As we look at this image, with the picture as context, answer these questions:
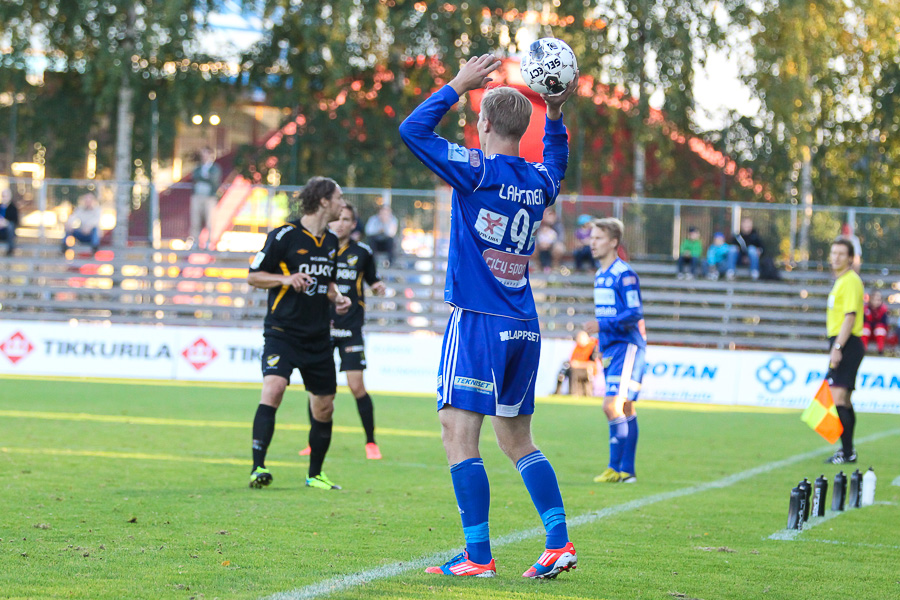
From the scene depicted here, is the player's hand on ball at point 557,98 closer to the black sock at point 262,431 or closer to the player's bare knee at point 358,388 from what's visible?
the black sock at point 262,431

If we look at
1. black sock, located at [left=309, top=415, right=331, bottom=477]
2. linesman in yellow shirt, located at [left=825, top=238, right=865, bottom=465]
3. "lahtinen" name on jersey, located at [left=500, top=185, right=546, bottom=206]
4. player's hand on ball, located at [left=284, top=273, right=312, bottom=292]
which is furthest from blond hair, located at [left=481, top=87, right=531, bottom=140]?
linesman in yellow shirt, located at [left=825, top=238, right=865, bottom=465]

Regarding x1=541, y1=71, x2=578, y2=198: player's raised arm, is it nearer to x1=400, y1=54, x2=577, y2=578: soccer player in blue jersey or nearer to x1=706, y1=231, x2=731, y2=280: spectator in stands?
x1=400, y1=54, x2=577, y2=578: soccer player in blue jersey

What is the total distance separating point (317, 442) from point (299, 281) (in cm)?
124

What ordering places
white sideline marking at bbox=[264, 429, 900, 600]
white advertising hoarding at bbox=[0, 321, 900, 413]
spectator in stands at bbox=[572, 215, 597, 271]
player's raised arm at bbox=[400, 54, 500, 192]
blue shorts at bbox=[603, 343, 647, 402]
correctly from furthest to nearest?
1. spectator in stands at bbox=[572, 215, 597, 271]
2. white advertising hoarding at bbox=[0, 321, 900, 413]
3. blue shorts at bbox=[603, 343, 647, 402]
4. player's raised arm at bbox=[400, 54, 500, 192]
5. white sideline marking at bbox=[264, 429, 900, 600]

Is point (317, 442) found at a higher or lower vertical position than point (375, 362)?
higher

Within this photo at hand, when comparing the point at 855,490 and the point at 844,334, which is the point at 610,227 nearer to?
the point at 855,490

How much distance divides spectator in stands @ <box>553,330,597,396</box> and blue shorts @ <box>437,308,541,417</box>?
51.5ft

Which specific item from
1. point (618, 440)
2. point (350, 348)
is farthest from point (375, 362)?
point (618, 440)

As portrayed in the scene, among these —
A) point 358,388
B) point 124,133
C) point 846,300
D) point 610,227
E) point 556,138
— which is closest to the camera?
point 556,138

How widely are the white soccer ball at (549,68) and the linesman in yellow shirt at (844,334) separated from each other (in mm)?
6397

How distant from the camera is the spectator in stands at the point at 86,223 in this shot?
2477cm

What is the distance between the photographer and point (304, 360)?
309 inches

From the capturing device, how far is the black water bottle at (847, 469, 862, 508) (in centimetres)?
781

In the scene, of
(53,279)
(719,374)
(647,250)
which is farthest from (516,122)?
(53,279)
